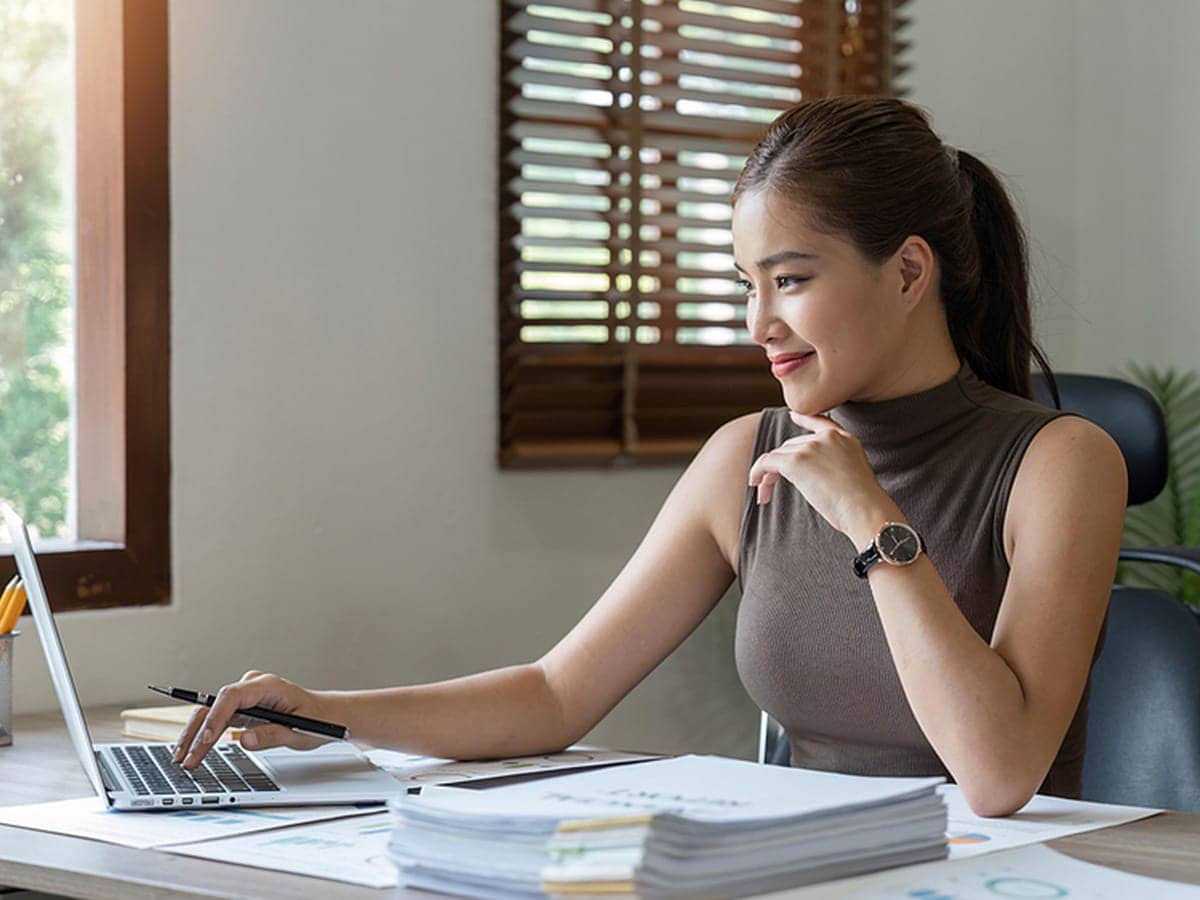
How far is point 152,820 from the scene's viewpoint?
1.37m

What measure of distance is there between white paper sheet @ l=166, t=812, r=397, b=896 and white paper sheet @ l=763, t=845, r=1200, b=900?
277 mm

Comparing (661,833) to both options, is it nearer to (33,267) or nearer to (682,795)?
(682,795)

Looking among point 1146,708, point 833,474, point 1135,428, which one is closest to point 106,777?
point 833,474

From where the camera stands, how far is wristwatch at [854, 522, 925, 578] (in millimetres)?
1552

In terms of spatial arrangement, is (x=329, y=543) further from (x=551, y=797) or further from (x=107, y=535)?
(x=551, y=797)

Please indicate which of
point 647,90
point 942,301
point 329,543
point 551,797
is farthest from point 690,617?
point 647,90

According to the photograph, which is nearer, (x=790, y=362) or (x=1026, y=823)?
(x=1026, y=823)

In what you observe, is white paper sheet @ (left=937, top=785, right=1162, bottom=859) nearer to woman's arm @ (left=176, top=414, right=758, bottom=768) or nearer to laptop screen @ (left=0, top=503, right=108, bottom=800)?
woman's arm @ (left=176, top=414, right=758, bottom=768)

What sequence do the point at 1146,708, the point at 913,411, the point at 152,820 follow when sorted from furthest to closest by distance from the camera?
the point at 1146,708 → the point at 913,411 → the point at 152,820

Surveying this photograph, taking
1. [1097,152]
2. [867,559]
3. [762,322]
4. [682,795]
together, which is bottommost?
[682,795]

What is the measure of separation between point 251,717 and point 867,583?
2.01 feet

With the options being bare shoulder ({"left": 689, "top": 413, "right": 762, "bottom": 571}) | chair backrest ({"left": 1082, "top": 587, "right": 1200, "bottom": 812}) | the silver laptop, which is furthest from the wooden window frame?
chair backrest ({"left": 1082, "top": 587, "right": 1200, "bottom": 812})

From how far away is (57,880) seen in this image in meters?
1.21

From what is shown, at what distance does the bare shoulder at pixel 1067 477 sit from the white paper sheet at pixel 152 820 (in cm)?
67
